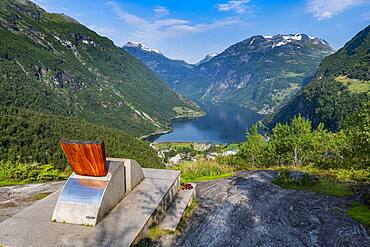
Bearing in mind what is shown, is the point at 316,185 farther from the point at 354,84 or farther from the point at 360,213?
the point at 354,84

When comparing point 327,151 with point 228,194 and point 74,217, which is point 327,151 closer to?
point 228,194

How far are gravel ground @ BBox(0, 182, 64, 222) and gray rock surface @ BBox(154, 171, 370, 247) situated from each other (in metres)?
5.73

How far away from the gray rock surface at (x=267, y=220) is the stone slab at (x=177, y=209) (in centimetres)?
39

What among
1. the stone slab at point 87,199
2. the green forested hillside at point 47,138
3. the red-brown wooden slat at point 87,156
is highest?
the red-brown wooden slat at point 87,156

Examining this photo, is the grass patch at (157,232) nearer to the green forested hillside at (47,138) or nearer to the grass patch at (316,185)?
the grass patch at (316,185)

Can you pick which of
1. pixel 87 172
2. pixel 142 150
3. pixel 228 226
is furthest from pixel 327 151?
pixel 142 150

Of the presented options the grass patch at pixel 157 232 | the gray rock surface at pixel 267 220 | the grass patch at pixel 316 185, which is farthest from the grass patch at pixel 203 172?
the grass patch at pixel 157 232

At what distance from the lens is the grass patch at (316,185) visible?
12073mm

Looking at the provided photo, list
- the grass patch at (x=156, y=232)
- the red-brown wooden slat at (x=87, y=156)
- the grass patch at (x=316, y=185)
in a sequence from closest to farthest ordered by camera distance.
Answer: the grass patch at (x=156, y=232)
the red-brown wooden slat at (x=87, y=156)
the grass patch at (x=316, y=185)

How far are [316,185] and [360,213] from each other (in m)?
3.08

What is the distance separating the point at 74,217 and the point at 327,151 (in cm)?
2959

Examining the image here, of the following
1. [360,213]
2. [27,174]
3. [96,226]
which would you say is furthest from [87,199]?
[27,174]

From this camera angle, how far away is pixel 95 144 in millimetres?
9141

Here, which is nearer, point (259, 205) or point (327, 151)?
point (259, 205)
